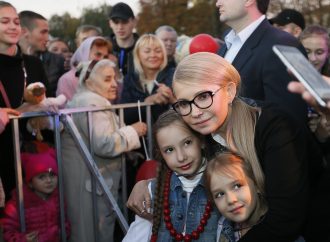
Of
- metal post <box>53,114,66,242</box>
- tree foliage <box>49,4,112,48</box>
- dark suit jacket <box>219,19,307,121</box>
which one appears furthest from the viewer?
tree foliage <box>49,4,112,48</box>

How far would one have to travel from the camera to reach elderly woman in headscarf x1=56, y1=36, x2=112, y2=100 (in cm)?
534

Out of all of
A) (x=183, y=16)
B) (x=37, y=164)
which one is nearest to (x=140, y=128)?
(x=37, y=164)

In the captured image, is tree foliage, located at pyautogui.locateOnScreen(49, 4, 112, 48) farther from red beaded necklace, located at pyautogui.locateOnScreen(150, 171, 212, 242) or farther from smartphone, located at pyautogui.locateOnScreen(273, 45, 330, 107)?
smartphone, located at pyautogui.locateOnScreen(273, 45, 330, 107)

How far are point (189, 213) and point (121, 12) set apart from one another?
14.5 ft

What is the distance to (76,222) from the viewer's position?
13.0ft

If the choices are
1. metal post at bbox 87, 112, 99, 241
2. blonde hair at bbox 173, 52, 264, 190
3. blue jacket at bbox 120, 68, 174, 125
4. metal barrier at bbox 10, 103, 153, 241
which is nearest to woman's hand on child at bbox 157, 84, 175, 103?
blue jacket at bbox 120, 68, 174, 125

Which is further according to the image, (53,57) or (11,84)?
(53,57)

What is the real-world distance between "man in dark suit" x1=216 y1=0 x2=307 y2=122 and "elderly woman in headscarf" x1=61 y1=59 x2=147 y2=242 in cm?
114

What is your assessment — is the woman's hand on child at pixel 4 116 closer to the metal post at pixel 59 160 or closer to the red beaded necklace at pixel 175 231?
the metal post at pixel 59 160

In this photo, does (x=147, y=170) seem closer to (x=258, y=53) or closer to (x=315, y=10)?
(x=258, y=53)

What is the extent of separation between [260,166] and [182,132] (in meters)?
0.50

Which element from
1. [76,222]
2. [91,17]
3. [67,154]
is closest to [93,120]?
[67,154]

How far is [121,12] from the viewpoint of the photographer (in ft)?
21.2

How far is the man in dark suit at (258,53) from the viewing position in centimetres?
285
